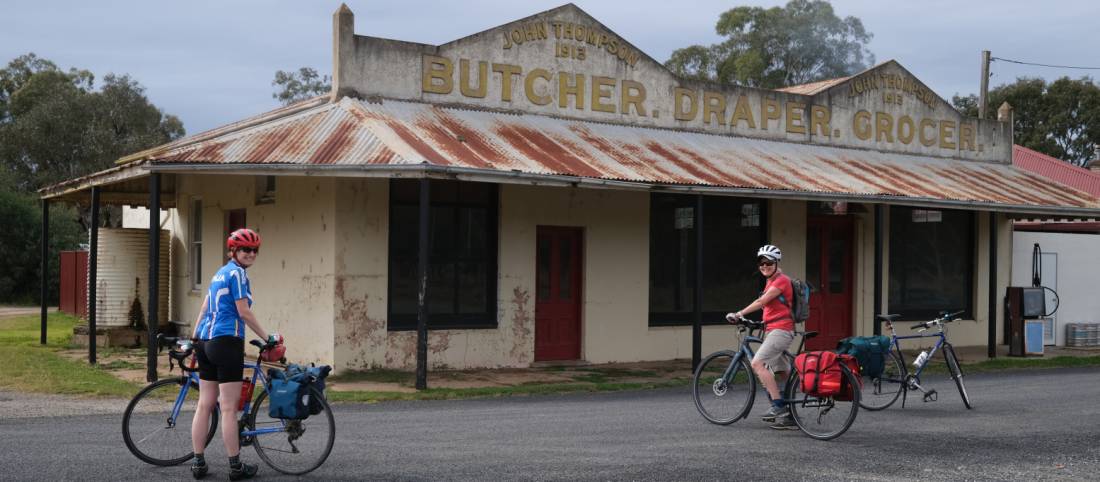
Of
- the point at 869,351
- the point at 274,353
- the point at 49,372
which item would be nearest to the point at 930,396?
the point at 869,351

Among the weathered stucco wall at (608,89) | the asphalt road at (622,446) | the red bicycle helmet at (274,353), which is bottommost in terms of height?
the asphalt road at (622,446)

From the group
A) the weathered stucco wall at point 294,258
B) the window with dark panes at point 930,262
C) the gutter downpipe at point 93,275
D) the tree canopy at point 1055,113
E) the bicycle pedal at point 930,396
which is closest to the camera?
the bicycle pedal at point 930,396

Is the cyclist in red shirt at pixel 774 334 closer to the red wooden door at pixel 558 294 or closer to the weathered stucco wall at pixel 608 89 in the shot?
the red wooden door at pixel 558 294

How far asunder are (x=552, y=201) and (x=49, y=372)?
6.65 metres

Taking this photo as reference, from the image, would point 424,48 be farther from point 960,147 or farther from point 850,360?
point 960,147

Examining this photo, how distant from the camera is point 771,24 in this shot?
53.3 metres

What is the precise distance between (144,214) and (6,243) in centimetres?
1277

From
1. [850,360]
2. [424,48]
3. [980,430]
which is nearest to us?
[850,360]

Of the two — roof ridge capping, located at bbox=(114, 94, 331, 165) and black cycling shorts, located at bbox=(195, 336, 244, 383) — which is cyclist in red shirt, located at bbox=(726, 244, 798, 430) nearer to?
black cycling shorts, located at bbox=(195, 336, 244, 383)

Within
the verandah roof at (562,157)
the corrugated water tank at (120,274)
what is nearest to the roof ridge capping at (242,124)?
the verandah roof at (562,157)

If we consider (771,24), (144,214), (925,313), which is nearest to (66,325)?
(144,214)

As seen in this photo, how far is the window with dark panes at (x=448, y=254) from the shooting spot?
14250mm

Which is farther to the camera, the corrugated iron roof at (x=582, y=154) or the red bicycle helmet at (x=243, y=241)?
the corrugated iron roof at (x=582, y=154)

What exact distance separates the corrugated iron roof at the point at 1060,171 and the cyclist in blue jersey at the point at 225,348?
1254 inches
